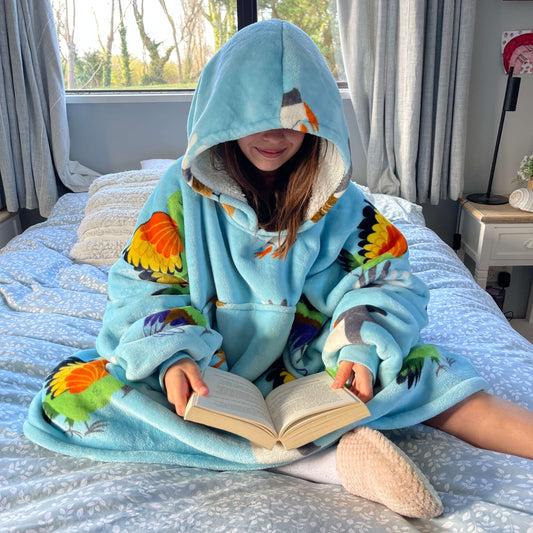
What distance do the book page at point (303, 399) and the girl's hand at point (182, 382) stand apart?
125 mm

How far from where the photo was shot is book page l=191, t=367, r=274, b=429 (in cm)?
73

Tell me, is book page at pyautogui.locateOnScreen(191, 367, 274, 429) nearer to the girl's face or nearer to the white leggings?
the white leggings

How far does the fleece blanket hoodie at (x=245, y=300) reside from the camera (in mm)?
835

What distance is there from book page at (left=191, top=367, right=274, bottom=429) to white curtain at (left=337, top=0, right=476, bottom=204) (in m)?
1.61


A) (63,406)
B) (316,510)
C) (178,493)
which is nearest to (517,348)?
(316,510)

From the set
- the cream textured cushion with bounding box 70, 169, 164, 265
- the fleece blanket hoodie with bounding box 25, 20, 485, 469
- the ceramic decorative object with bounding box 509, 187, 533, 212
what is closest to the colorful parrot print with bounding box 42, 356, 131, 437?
the fleece blanket hoodie with bounding box 25, 20, 485, 469

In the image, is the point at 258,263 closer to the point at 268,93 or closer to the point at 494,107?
the point at 268,93

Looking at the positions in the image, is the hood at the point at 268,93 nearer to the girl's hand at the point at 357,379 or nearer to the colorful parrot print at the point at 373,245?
the colorful parrot print at the point at 373,245

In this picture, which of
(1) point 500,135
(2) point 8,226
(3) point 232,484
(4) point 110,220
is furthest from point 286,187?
(2) point 8,226

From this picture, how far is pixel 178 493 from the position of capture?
0.76 metres

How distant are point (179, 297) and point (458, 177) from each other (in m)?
1.66

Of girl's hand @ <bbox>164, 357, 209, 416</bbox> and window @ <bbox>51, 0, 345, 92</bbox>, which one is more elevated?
window @ <bbox>51, 0, 345, 92</bbox>

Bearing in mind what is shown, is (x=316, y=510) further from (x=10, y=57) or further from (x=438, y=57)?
(x=10, y=57)

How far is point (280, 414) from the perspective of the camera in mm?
794
